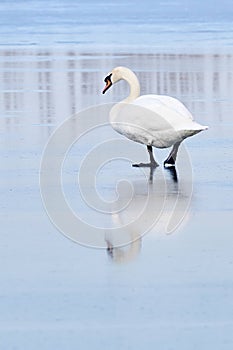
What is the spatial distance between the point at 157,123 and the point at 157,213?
212 cm

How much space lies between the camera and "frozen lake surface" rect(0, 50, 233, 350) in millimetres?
6422

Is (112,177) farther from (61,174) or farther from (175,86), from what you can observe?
(175,86)

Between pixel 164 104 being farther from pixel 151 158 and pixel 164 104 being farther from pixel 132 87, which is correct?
pixel 132 87

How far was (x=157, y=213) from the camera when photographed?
9352mm

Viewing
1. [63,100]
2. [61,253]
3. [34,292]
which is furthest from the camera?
[63,100]

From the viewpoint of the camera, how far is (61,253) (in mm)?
8141

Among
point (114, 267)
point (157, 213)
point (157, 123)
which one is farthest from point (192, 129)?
point (114, 267)

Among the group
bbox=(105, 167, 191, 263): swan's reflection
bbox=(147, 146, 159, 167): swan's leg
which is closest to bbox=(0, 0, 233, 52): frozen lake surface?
bbox=(147, 146, 159, 167): swan's leg

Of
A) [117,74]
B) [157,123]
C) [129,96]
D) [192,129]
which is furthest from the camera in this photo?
[117,74]

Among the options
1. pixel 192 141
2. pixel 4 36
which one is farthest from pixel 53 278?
pixel 4 36

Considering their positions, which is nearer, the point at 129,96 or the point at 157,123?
the point at 157,123

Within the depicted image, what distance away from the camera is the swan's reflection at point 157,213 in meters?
8.33

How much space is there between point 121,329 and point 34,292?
0.84 metres

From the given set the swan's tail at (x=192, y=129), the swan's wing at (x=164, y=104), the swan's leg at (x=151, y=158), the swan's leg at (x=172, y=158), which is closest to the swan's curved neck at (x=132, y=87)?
the swan's wing at (x=164, y=104)
